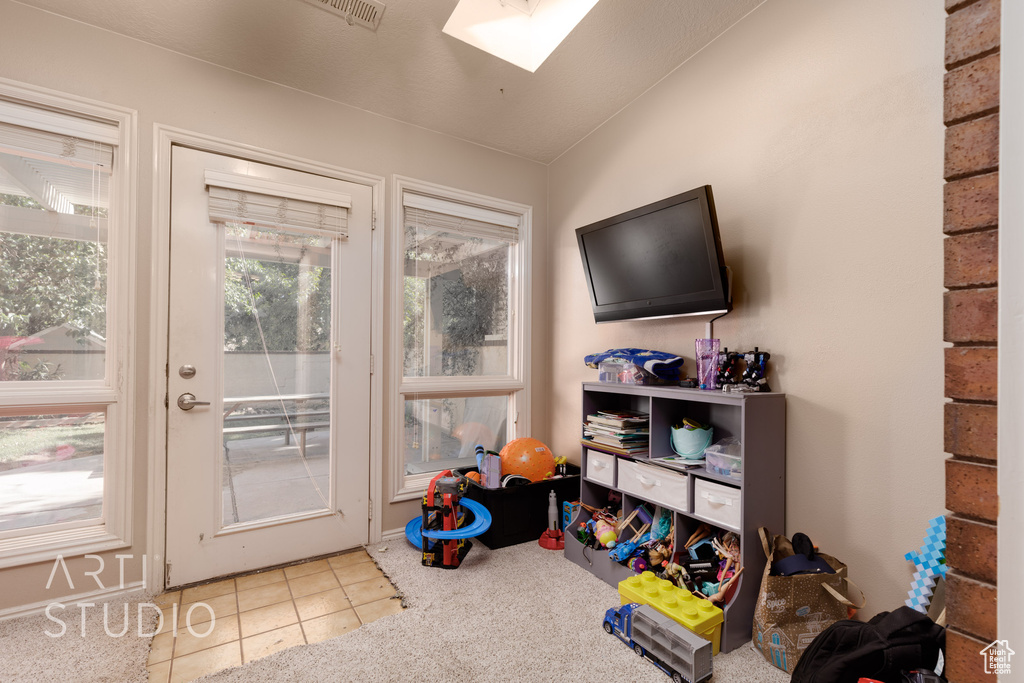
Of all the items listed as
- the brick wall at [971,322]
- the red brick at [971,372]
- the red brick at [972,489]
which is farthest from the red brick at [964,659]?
the red brick at [971,372]

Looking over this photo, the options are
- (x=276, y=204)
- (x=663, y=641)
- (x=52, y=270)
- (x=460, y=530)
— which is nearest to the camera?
(x=663, y=641)

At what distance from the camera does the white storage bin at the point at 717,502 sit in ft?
5.64

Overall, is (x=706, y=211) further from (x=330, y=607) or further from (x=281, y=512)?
(x=281, y=512)

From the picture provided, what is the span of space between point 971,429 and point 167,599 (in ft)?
8.97

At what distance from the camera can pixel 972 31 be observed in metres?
0.54

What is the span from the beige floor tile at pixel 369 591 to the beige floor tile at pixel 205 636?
1.46 feet

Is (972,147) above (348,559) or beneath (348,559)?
above

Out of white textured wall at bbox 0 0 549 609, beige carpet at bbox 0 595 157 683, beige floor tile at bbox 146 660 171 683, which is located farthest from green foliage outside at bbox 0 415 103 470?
beige floor tile at bbox 146 660 171 683

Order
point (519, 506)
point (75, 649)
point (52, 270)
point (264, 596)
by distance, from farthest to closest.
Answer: point (519, 506) < point (264, 596) < point (52, 270) < point (75, 649)

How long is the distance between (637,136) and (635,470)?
179 centimetres

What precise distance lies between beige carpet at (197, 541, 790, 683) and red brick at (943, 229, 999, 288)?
1532 mm

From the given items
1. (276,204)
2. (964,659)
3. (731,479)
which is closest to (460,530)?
(731,479)

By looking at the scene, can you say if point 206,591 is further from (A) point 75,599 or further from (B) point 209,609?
(A) point 75,599

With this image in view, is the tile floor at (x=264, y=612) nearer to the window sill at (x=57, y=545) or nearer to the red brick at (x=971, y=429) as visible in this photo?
the window sill at (x=57, y=545)
